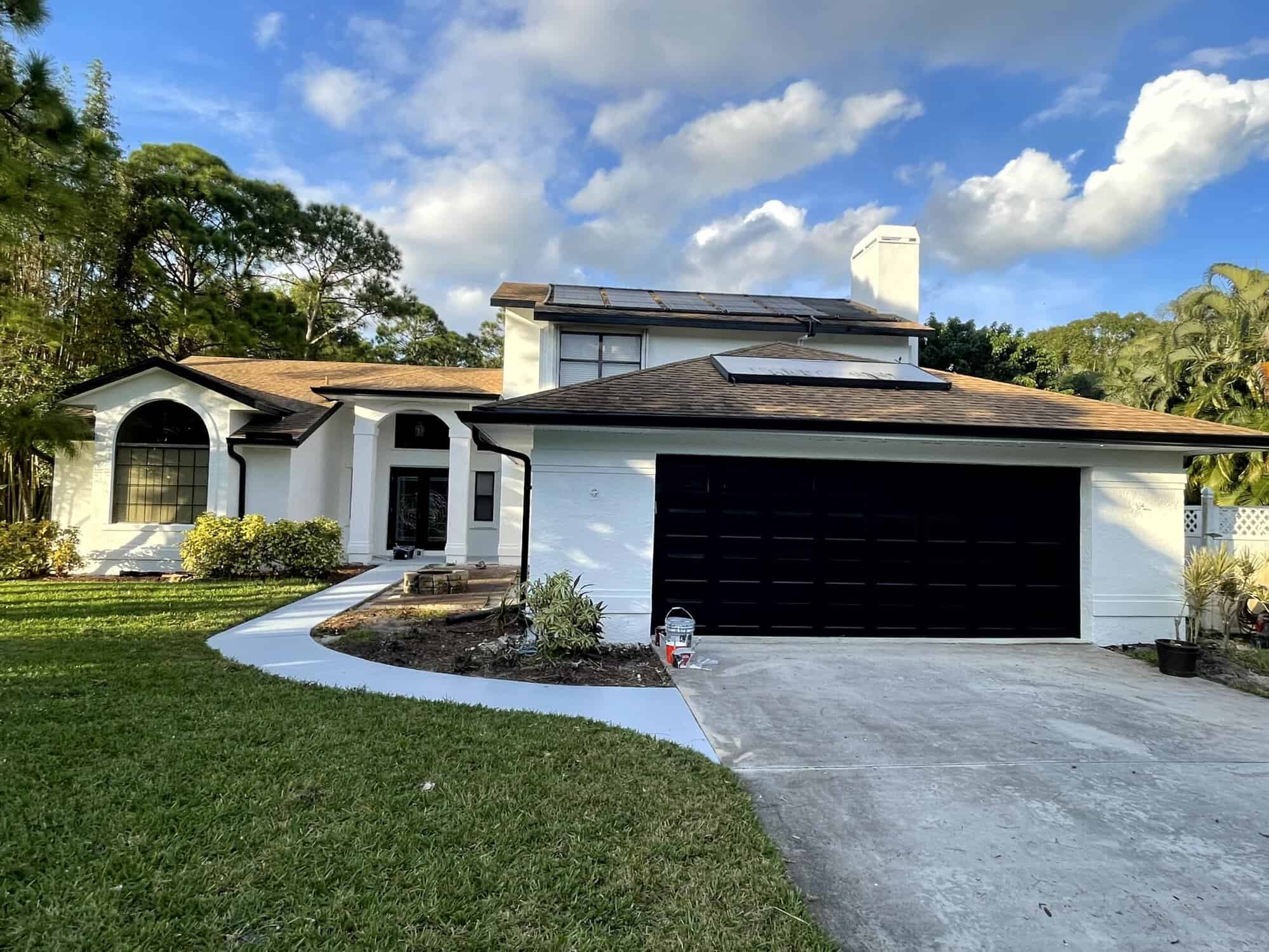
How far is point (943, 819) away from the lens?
12.2ft

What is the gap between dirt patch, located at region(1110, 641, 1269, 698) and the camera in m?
6.89

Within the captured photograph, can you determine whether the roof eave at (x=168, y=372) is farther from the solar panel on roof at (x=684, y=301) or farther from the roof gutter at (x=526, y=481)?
the solar panel on roof at (x=684, y=301)

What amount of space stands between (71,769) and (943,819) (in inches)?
213

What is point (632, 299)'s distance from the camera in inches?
575

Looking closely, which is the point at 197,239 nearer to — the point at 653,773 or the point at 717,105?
the point at 717,105

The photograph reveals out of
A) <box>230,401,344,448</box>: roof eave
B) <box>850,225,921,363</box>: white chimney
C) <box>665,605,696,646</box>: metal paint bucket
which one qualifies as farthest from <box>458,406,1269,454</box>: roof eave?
<box>230,401,344,448</box>: roof eave

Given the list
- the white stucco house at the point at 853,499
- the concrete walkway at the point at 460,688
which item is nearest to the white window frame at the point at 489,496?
the white stucco house at the point at 853,499

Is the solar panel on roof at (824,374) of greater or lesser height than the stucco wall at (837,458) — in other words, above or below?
above

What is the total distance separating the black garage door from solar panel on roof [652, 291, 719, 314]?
6.32 m

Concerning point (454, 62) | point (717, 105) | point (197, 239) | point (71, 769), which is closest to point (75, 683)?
point (71, 769)

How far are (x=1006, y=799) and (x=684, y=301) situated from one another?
40.7 feet

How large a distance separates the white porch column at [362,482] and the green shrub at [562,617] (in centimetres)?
937

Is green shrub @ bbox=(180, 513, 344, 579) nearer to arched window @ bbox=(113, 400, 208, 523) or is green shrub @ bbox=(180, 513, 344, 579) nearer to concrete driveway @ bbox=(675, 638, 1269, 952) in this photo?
arched window @ bbox=(113, 400, 208, 523)

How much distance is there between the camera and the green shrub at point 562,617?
7.09m
